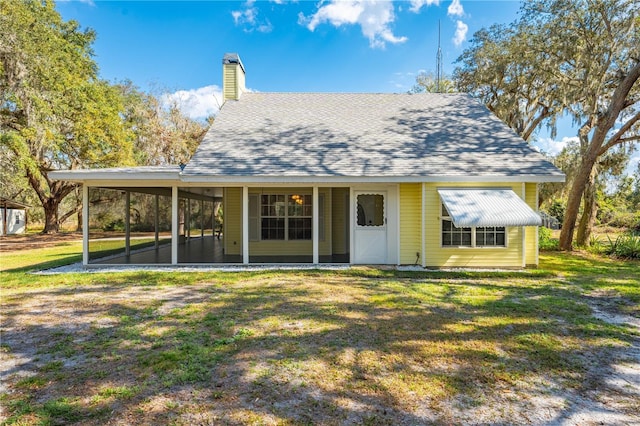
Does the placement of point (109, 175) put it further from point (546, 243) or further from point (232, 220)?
point (546, 243)

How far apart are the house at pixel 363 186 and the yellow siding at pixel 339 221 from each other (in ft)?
0.10

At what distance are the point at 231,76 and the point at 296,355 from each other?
1180 cm

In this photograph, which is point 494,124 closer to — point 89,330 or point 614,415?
point 614,415

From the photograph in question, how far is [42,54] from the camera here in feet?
49.3

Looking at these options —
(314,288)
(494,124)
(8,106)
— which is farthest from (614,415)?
(8,106)

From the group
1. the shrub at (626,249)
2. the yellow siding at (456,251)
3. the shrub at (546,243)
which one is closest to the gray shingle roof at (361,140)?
the yellow siding at (456,251)

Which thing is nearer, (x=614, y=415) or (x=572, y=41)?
(x=614, y=415)

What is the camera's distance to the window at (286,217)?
401 inches

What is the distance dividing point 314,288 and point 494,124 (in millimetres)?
8329

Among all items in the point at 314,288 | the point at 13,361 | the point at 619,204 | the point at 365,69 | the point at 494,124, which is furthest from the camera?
the point at 619,204

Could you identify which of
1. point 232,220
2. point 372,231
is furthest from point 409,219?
point 232,220

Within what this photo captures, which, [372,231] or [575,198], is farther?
[575,198]

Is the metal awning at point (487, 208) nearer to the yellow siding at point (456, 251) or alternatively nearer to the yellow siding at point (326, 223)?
the yellow siding at point (456, 251)

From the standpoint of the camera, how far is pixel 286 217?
10.2 meters
